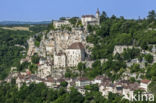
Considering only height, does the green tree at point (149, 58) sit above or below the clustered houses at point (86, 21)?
below

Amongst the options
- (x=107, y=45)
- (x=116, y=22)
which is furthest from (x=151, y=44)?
(x=116, y=22)

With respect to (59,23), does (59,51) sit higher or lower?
lower

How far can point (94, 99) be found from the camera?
167 feet

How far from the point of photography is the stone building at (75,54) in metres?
62.8

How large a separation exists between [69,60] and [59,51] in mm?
3938

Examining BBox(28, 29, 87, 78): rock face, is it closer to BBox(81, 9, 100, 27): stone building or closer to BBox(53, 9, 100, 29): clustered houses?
BBox(53, 9, 100, 29): clustered houses

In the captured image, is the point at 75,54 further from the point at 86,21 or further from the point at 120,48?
the point at 86,21

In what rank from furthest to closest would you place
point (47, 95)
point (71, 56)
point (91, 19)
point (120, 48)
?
point (91, 19) → point (71, 56) → point (120, 48) → point (47, 95)

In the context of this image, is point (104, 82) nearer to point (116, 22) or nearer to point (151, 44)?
point (151, 44)

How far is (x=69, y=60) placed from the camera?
2511 inches

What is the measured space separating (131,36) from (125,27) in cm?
315

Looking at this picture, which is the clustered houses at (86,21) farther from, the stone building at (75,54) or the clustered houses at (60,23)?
the stone building at (75,54)

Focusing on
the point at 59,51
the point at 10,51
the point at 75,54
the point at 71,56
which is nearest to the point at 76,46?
the point at 75,54

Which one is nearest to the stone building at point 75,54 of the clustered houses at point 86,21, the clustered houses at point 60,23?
the clustered houses at point 86,21
